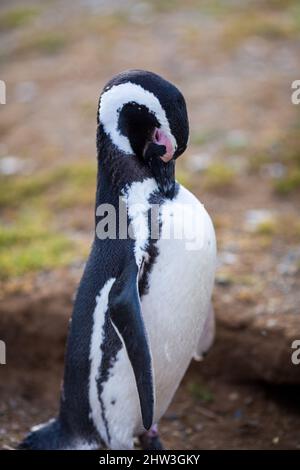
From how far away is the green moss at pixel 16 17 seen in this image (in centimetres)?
889

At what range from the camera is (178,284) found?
8.45 ft

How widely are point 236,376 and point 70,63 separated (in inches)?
180

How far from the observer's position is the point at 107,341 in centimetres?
264

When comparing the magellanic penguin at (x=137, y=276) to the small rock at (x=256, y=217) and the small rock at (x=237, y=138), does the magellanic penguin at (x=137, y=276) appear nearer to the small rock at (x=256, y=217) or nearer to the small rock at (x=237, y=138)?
the small rock at (x=256, y=217)

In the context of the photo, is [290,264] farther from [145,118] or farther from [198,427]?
[145,118]

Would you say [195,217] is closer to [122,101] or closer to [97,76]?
[122,101]

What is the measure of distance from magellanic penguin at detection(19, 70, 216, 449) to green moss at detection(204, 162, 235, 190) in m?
2.18

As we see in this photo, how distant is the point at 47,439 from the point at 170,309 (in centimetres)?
75

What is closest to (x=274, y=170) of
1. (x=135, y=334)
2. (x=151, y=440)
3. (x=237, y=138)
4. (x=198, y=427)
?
(x=237, y=138)

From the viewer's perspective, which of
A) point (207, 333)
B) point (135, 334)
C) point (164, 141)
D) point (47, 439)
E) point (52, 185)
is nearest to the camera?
point (135, 334)

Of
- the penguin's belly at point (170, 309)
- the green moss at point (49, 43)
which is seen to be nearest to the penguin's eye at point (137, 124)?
the penguin's belly at point (170, 309)

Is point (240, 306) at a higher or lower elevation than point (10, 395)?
higher

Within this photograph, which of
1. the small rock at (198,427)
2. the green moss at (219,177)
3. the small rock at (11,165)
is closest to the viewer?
the small rock at (198,427)
